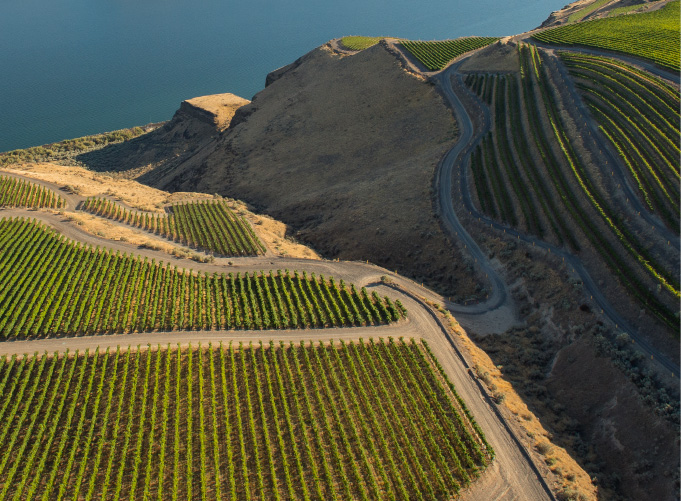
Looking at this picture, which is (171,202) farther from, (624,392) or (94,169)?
(624,392)

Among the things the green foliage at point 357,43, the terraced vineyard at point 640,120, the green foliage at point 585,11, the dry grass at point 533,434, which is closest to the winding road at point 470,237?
the dry grass at point 533,434

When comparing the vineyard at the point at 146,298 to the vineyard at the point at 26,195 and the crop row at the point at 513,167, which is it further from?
the crop row at the point at 513,167

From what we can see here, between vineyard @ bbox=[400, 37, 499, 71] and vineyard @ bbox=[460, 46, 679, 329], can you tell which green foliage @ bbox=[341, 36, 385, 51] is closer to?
vineyard @ bbox=[400, 37, 499, 71]

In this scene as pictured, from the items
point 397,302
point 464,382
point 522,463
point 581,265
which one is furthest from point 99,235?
point 581,265

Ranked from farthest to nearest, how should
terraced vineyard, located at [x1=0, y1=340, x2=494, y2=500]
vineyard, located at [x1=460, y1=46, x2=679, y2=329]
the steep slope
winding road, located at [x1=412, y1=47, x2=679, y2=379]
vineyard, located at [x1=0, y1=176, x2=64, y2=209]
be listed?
the steep slope → vineyard, located at [x1=0, y1=176, x2=64, y2=209] → vineyard, located at [x1=460, y1=46, x2=679, y2=329] → winding road, located at [x1=412, y1=47, x2=679, y2=379] → terraced vineyard, located at [x1=0, y1=340, x2=494, y2=500]

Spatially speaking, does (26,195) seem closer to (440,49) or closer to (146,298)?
(146,298)

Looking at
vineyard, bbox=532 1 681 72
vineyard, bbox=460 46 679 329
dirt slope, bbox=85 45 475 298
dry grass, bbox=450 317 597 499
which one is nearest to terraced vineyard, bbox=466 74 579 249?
vineyard, bbox=460 46 679 329
